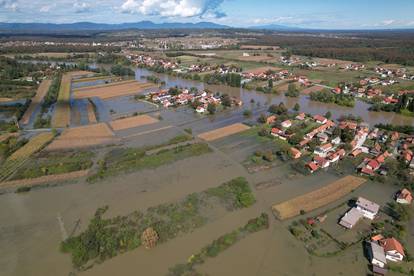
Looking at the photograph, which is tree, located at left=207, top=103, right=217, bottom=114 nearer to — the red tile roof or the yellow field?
the yellow field

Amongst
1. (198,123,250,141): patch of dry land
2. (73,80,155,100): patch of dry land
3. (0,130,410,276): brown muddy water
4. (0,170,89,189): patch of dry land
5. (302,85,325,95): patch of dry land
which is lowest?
(0,130,410,276): brown muddy water

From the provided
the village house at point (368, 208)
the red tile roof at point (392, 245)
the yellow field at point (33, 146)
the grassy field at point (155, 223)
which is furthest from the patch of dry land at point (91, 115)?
the red tile roof at point (392, 245)

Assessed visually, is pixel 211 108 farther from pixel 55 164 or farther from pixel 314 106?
pixel 55 164

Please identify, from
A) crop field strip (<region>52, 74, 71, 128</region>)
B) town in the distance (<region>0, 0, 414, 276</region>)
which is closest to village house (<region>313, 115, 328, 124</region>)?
town in the distance (<region>0, 0, 414, 276</region>)

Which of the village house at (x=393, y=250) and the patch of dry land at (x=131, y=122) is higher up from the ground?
the patch of dry land at (x=131, y=122)

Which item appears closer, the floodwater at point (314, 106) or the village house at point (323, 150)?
the village house at point (323, 150)

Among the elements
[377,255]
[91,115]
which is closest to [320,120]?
[377,255]

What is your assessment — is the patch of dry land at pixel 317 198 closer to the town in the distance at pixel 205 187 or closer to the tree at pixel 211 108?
the town in the distance at pixel 205 187

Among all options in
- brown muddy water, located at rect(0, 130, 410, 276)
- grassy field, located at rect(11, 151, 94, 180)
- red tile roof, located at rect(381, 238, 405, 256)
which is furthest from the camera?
grassy field, located at rect(11, 151, 94, 180)
